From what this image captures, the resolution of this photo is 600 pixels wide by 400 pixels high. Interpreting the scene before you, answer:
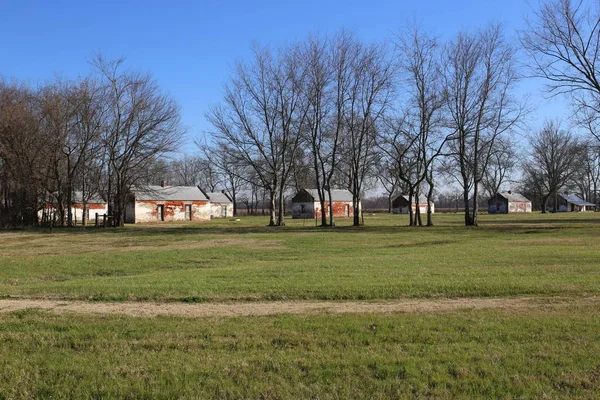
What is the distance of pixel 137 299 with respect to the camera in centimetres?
1087

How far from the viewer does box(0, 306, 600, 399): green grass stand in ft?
16.6

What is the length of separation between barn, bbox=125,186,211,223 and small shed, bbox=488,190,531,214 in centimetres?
7220

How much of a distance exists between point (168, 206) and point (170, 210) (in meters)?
0.62

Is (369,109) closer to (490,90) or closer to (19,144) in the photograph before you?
(490,90)

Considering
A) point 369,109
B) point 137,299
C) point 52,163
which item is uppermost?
point 369,109

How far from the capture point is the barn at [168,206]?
6438 cm

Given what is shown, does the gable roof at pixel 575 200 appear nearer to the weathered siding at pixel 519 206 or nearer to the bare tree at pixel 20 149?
the weathered siding at pixel 519 206

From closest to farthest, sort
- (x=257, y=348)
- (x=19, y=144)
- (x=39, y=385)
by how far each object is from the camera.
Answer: (x=39, y=385)
(x=257, y=348)
(x=19, y=144)

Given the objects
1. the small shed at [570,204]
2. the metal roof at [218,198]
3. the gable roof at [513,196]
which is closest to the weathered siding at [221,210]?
the metal roof at [218,198]

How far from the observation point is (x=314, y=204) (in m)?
83.7

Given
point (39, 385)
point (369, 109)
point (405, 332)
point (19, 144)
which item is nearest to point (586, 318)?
point (405, 332)

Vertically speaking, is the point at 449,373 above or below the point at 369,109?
below

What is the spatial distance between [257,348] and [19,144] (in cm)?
4333

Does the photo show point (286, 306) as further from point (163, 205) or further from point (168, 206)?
point (168, 206)
